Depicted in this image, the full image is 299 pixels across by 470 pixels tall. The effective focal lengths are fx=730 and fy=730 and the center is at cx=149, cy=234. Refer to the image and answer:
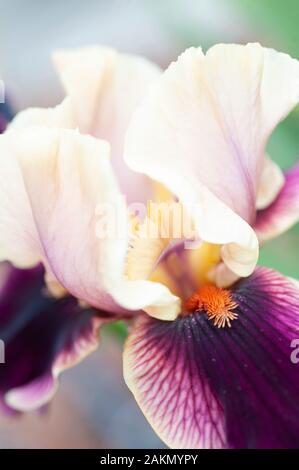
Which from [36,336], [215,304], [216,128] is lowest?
[36,336]

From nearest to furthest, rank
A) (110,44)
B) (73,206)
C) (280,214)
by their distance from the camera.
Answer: (73,206)
(280,214)
(110,44)

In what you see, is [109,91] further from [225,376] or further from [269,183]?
[225,376]

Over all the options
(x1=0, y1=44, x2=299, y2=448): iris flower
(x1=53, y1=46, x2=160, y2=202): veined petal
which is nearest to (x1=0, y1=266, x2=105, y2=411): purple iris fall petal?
(x1=0, y1=44, x2=299, y2=448): iris flower

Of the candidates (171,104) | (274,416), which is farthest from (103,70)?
(274,416)

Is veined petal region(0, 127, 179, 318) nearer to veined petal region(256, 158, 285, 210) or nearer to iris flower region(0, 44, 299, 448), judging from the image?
iris flower region(0, 44, 299, 448)

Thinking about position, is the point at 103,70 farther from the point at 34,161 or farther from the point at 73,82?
the point at 34,161

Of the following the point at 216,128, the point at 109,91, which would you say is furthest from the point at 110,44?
the point at 216,128
